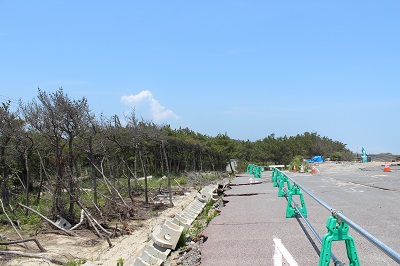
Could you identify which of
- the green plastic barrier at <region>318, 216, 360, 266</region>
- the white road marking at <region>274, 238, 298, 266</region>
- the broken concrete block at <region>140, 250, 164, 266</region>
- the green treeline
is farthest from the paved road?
the green treeline

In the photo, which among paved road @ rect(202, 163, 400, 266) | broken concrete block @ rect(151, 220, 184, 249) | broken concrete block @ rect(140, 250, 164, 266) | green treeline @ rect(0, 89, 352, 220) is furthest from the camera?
green treeline @ rect(0, 89, 352, 220)

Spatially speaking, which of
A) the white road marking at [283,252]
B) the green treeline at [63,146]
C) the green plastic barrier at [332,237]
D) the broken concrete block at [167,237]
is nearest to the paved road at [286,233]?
the white road marking at [283,252]

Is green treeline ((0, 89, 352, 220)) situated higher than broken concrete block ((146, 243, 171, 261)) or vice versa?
green treeline ((0, 89, 352, 220))

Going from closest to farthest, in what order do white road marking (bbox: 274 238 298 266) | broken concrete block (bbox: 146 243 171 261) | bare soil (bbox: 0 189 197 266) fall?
white road marking (bbox: 274 238 298 266) < broken concrete block (bbox: 146 243 171 261) < bare soil (bbox: 0 189 197 266)

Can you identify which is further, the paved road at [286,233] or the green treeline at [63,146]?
the green treeline at [63,146]

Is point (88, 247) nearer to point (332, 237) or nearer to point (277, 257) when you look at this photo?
point (277, 257)

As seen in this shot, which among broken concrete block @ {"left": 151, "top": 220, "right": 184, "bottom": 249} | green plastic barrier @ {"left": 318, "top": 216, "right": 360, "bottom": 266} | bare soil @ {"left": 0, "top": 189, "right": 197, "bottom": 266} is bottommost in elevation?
bare soil @ {"left": 0, "top": 189, "right": 197, "bottom": 266}

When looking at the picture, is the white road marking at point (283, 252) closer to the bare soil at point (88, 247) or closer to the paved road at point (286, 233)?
the paved road at point (286, 233)

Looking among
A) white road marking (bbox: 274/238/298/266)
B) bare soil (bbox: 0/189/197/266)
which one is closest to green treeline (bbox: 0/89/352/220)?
bare soil (bbox: 0/189/197/266)

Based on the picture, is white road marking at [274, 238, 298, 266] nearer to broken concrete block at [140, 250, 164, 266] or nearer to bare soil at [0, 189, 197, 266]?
broken concrete block at [140, 250, 164, 266]

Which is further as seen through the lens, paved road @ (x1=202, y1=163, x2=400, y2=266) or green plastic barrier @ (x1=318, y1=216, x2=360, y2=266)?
paved road @ (x1=202, y1=163, x2=400, y2=266)

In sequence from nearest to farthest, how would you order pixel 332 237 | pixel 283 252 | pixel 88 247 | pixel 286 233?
pixel 332 237 → pixel 283 252 → pixel 286 233 → pixel 88 247

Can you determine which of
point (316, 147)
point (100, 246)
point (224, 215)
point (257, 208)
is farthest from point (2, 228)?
point (316, 147)

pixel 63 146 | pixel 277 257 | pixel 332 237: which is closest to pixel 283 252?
pixel 277 257
